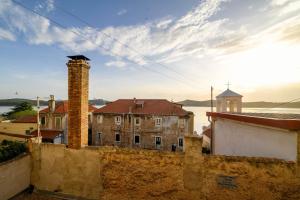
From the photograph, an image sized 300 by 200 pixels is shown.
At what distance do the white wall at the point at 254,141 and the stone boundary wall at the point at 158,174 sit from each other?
0.47 metres

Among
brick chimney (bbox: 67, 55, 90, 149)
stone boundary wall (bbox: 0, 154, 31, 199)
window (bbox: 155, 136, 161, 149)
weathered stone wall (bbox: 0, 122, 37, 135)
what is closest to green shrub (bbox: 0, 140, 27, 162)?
stone boundary wall (bbox: 0, 154, 31, 199)

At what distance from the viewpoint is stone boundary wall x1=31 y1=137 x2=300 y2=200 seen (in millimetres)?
5855

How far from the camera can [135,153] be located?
7.05m

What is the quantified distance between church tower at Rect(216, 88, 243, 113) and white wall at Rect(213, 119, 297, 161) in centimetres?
784

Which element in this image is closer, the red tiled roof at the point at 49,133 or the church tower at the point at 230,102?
the church tower at the point at 230,102

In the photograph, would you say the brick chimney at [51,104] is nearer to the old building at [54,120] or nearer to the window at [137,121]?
the old building at [54,120]

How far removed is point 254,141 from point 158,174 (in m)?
3.73

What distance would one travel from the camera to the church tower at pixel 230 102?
17577mm

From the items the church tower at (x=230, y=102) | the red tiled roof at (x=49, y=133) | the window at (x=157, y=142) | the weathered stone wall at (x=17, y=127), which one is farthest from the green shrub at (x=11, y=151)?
the weathered stone wall at (x=17, y=127)

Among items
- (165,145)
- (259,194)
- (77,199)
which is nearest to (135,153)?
(77,199)

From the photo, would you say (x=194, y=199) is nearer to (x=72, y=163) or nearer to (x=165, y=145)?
(x=72, y=163)

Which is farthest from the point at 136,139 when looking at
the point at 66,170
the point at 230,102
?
the point at 66,170

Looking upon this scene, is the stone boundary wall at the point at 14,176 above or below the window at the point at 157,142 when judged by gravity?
above

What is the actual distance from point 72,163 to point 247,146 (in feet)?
22.7
